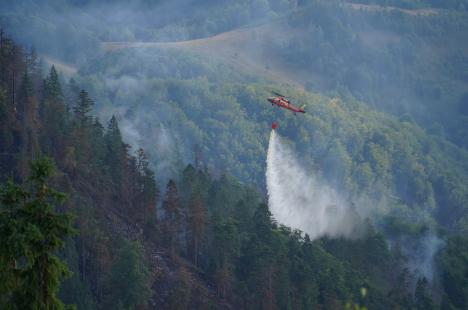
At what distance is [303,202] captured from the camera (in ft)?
463

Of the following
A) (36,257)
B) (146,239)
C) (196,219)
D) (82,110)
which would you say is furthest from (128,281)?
(36,257)

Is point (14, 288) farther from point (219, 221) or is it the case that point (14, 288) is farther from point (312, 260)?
point (312, 260)

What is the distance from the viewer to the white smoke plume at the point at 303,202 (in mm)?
112875

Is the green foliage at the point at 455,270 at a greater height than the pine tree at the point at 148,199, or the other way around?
the pine tree at the point at 148,199

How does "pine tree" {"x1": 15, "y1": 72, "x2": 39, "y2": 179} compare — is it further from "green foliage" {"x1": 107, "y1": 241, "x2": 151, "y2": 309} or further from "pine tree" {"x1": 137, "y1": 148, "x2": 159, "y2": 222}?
"green foliage" {"x1": 107, "y1": 241, "x2": 151, "y2": 309}

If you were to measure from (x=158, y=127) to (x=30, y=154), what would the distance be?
107965 mm

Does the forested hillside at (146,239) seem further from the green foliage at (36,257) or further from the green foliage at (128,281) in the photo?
the green foliage at (36,257)

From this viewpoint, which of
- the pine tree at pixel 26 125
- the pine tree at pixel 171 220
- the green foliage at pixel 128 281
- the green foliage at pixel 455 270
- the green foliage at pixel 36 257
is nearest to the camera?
the green foliage at pixel 36 257

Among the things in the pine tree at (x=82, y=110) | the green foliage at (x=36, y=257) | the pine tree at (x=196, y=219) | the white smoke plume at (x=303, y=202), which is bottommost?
the white smoke plume at (x=303, y=202)

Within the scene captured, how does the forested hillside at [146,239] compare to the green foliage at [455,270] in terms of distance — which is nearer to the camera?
the forested hillside at [146,239]

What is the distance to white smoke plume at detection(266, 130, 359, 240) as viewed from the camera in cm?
11288

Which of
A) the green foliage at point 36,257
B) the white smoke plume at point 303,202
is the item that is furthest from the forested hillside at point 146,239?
the green foliage at point 36,257

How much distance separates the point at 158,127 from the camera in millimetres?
185375

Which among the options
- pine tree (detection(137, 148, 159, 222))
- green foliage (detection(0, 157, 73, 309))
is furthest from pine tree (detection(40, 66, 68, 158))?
green foliage (detection(0, 157, 73, 309))
